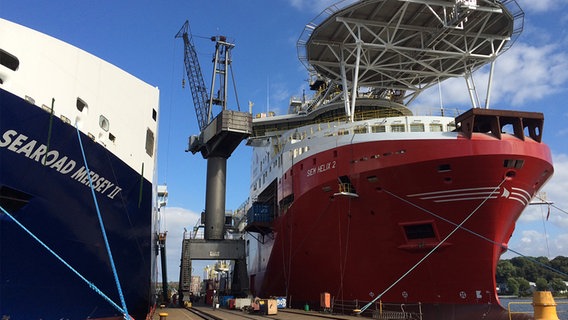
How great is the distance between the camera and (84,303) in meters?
12.3

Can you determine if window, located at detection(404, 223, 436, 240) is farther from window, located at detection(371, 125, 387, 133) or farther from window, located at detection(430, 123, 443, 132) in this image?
window, located at detection(371, 125, 387, 133)

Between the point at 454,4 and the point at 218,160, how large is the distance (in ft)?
62.0

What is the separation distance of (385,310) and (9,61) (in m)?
15.7

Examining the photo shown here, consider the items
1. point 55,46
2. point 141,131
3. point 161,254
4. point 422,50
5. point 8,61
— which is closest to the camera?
point 8,61

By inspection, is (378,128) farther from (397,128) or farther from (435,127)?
(435,127)

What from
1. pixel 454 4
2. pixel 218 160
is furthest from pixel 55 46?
pixel 218 160

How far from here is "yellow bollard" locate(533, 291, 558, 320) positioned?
5.50 metres

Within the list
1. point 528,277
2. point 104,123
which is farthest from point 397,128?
point 528,277

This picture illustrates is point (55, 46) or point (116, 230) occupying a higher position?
point (55, 46)

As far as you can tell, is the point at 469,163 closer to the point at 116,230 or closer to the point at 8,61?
the point at 116,230

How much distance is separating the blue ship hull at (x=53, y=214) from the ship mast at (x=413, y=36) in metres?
12.7

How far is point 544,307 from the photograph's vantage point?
218 inches

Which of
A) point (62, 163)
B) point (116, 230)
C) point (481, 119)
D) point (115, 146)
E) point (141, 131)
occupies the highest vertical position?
point (481, 119)

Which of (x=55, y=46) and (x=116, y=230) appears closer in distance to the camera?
(x=55, y=46)
